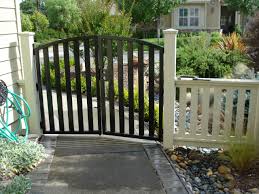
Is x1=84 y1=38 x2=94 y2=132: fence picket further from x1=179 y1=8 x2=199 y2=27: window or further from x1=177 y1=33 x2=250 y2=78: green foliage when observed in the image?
x1=179 y1=8 x2=199 y2=27: window

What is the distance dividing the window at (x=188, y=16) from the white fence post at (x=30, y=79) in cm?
2563

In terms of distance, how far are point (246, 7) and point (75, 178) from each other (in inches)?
943

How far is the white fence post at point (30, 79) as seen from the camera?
4473mm

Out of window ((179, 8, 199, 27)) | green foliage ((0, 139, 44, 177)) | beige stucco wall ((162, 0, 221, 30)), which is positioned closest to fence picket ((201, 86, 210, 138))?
green foliage ((0, 139, 44, 177))

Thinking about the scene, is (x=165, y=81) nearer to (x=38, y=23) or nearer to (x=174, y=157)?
(x=174, y=157)

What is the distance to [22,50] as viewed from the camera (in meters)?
4.50

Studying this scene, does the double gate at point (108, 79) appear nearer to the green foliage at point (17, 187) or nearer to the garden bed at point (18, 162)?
the garden bed at point (18, 162)

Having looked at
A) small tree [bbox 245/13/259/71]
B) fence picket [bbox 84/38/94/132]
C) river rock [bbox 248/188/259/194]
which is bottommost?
river rock [bbox 248/188/259/194]

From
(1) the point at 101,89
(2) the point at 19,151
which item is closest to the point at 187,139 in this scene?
(1) the point at 101,89

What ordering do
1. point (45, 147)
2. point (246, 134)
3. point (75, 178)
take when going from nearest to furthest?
point (75, 178) → point (246, 134) → point (45, 147)

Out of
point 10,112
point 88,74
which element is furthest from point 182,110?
point 10,112

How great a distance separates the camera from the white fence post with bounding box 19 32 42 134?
4.47 metres

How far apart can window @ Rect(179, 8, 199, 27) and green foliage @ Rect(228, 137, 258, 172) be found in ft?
85.8

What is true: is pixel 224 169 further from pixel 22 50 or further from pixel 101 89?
pixel 22 50
